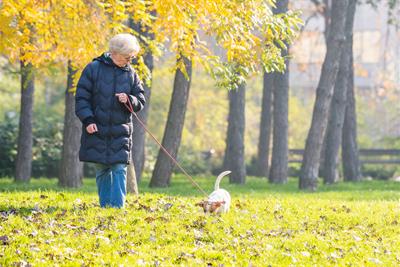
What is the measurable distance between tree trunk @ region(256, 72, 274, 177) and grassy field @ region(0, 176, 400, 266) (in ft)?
47.3

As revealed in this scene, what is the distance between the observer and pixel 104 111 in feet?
30.9

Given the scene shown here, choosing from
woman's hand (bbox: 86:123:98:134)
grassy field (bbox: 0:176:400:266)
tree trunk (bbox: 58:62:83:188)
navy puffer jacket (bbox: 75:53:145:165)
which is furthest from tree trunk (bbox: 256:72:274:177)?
woman's hand (bbox: 86:123:98:134)

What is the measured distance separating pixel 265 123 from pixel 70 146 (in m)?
10.1

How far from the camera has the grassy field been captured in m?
7.31

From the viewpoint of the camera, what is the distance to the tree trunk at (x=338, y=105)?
22247mm

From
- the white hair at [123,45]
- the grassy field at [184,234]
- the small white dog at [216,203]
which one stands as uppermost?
the white hair at [123,45]

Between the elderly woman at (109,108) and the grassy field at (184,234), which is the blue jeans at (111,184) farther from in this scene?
the grassy field at (184,234)

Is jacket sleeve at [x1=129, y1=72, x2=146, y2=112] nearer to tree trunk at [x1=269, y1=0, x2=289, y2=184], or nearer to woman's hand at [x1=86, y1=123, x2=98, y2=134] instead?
woman's hand at [x1=86, y1=123, x2=98, y2=134]

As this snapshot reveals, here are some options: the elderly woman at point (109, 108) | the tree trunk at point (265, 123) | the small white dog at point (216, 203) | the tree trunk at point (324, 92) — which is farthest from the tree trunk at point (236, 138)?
the elderly woman at point (109, 108)

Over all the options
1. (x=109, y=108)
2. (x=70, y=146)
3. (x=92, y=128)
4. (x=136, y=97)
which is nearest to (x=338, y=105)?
(x=70, y=146)

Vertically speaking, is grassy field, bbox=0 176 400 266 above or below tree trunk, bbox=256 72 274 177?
below

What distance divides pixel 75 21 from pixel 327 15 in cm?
1504

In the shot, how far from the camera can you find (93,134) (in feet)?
30.8

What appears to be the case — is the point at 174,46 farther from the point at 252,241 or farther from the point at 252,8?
the point at 252,241
